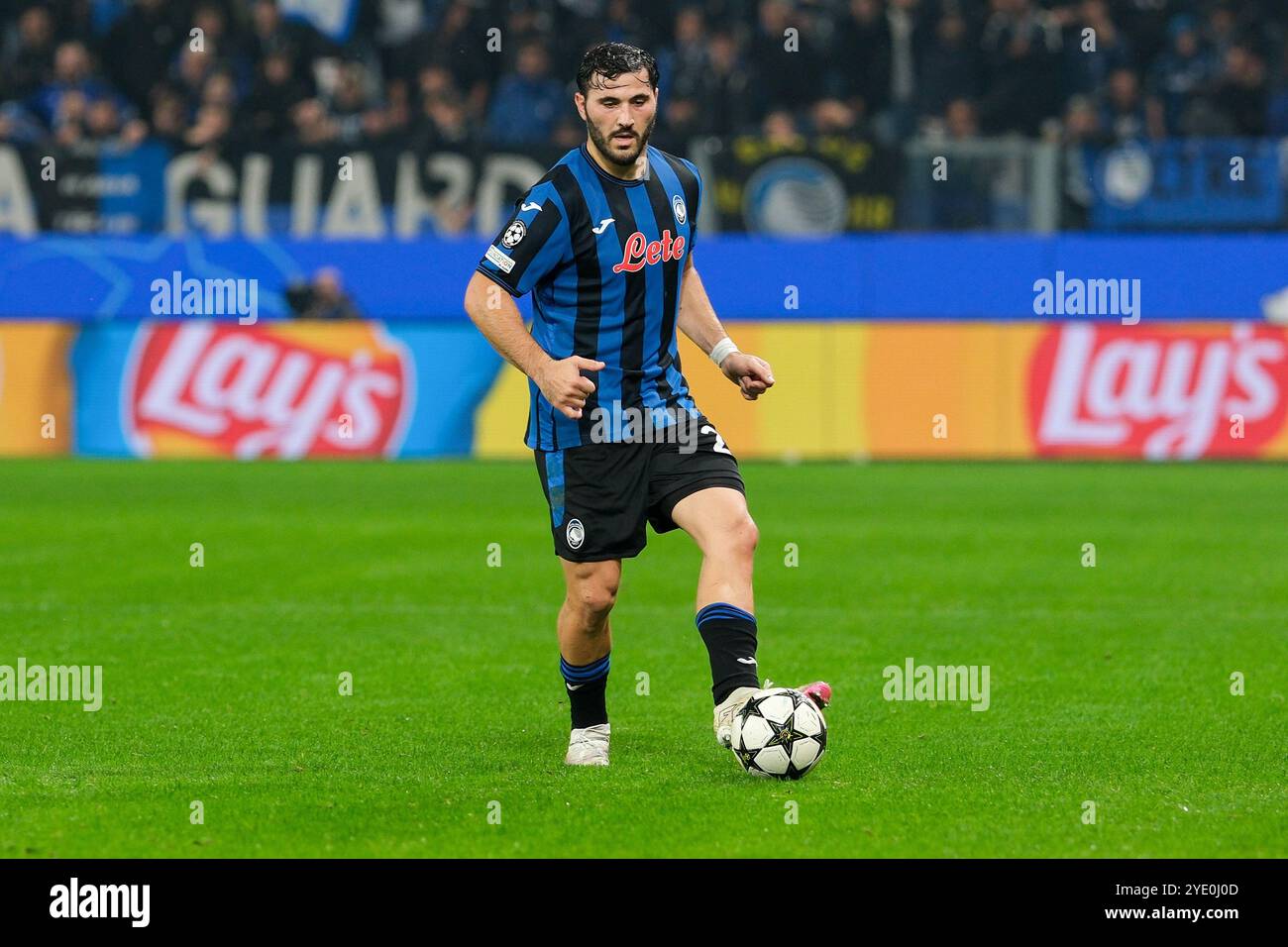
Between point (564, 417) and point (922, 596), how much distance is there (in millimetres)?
4657

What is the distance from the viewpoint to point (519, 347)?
5824 mm

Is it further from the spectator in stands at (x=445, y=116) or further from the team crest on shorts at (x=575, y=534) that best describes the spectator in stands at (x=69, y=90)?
the team crest on shorts at (x=575, y=534)

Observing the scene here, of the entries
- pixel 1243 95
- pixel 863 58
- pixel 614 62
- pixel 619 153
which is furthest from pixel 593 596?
pixel 1243 95

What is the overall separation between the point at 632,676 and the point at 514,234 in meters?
2.61

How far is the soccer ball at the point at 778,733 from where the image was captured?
5.70 metres

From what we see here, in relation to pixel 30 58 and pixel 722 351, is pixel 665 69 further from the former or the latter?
pixel 722 351

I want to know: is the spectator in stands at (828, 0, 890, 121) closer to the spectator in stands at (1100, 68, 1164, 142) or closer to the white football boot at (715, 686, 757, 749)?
the spectator in stands at (1100, 68, 1164, 142)

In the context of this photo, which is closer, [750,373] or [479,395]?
[750,373]

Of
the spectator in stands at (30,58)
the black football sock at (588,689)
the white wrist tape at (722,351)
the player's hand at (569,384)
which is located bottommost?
the black football sock at (588,689)

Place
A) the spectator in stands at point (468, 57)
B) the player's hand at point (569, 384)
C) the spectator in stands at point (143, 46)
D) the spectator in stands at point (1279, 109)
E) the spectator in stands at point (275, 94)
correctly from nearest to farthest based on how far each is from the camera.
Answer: the player's hand at point (569, 384)
the spectator in stands at point (1279, 109)
the spectator in stands at point (275, 94)
the spectator in stands at point (468, 57)
the spectator in stands at point (143, 46)

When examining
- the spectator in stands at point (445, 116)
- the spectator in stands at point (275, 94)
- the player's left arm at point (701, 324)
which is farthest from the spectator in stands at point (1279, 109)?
the player's left arm at point (701, 324)

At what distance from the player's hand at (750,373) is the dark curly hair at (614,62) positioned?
2.86 feet

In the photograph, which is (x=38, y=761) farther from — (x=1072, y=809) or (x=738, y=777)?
(x=1072, y=809)

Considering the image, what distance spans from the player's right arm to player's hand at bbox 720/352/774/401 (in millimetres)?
479
